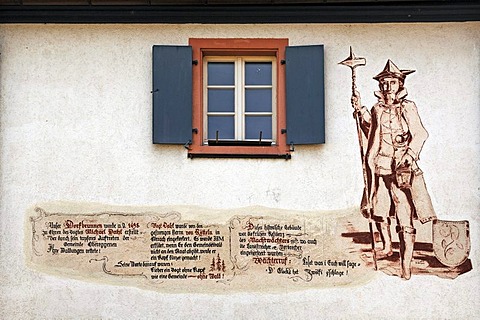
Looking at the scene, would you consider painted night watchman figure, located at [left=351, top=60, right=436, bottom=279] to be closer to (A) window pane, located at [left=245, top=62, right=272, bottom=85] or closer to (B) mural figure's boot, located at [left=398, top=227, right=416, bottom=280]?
(B) mural figure's boot, located at [left=398, top=227, right=416, bottom=280]

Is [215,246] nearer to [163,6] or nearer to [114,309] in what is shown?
[114,309]

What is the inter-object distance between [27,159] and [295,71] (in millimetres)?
3121

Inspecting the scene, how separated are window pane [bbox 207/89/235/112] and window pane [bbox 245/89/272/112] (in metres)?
→ 0.17

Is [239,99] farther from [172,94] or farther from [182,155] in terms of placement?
[182,155]

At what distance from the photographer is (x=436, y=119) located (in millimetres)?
8500

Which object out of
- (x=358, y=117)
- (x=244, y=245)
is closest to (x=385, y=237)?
(x=358, y=117)

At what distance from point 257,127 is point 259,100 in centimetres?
31

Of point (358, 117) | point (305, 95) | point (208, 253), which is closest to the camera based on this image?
point (208, 253)

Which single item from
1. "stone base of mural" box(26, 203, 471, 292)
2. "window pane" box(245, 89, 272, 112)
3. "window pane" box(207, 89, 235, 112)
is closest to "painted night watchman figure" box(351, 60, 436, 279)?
"stone base of mural" box(26, 203, 471, 292)

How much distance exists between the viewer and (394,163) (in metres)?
8.45

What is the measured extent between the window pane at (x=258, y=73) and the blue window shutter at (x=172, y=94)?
27.8 inches

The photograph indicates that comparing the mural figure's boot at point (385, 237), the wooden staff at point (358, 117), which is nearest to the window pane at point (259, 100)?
the wooden staff at point (358, 117)

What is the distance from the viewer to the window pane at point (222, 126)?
8.62m

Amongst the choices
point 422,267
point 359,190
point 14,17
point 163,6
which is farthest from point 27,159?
point 422,267
